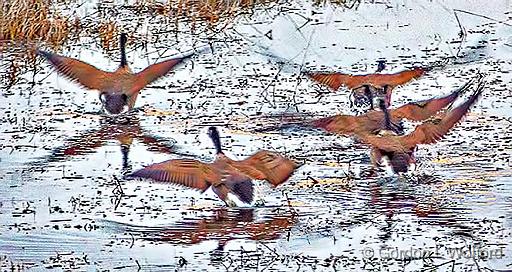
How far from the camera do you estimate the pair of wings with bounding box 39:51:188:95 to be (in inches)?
195

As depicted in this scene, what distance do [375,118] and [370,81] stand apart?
709 mm

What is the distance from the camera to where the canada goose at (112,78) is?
4949mm

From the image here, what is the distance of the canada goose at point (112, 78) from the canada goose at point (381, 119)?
75 centimetres

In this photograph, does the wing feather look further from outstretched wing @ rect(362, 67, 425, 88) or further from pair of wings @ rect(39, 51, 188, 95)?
pair of wings @ rect(39, 51, 188, 95)

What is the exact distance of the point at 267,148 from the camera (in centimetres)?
457

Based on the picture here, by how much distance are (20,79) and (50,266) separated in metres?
2.19

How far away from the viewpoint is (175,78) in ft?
18.1

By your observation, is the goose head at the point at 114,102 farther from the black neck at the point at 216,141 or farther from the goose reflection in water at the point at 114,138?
the black neck at the point at 216,141

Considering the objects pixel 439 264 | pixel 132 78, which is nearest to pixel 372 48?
pixel 132 78

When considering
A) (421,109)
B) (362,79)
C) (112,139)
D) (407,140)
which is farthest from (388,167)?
(112,139)

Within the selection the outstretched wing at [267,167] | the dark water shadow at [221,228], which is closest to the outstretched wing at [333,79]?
the outstretched wing at [267,167]

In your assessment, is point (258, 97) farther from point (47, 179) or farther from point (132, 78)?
point (47, 179)

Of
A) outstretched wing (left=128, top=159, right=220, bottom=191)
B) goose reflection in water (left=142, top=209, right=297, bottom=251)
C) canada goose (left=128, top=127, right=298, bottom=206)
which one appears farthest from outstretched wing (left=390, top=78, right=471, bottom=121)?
→ outstretched wing (left=128, top=159, right=220, bottom=191)

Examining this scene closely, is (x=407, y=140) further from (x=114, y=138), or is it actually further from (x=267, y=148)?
(x=114, y=138)
